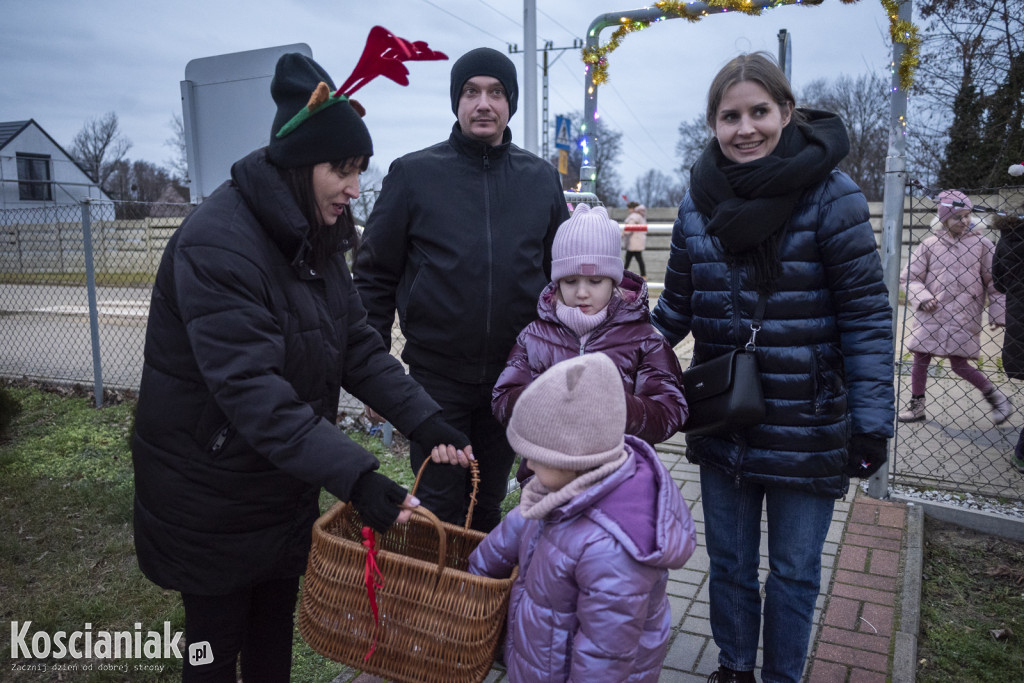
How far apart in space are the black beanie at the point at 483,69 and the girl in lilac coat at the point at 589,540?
4.58 ft

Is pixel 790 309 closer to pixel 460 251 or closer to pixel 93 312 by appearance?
pixel 460 251

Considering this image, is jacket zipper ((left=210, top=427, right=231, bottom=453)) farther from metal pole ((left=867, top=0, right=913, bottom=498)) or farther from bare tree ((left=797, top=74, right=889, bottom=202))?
bare tree ((left=797, top=74, right=889, bottom=202))

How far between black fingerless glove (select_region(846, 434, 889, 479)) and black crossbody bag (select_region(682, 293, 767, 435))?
293 mm

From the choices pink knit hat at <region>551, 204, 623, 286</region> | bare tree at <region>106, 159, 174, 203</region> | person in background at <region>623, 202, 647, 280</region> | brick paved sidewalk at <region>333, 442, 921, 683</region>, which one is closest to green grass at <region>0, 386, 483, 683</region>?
→ brick paved sidewalk at <region>333, 442, 921, 683</region>

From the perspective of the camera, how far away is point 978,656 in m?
2.87

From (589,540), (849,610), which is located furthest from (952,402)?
(589,540)

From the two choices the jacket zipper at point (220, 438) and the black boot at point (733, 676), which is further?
the black boot at point (733, 676)

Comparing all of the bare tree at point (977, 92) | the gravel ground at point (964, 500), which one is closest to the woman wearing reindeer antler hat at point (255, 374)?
the gravel ground at point (964, 500)

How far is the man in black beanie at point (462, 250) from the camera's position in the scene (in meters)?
2.64

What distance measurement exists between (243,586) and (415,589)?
0.49m

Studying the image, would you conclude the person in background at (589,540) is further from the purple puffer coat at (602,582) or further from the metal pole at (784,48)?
the metal pole at (784,48)

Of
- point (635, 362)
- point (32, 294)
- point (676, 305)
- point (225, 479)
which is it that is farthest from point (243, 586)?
point (32, 294)

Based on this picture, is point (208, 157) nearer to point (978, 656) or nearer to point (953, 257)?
point (978, 656)

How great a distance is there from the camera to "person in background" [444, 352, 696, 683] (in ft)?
5.40
